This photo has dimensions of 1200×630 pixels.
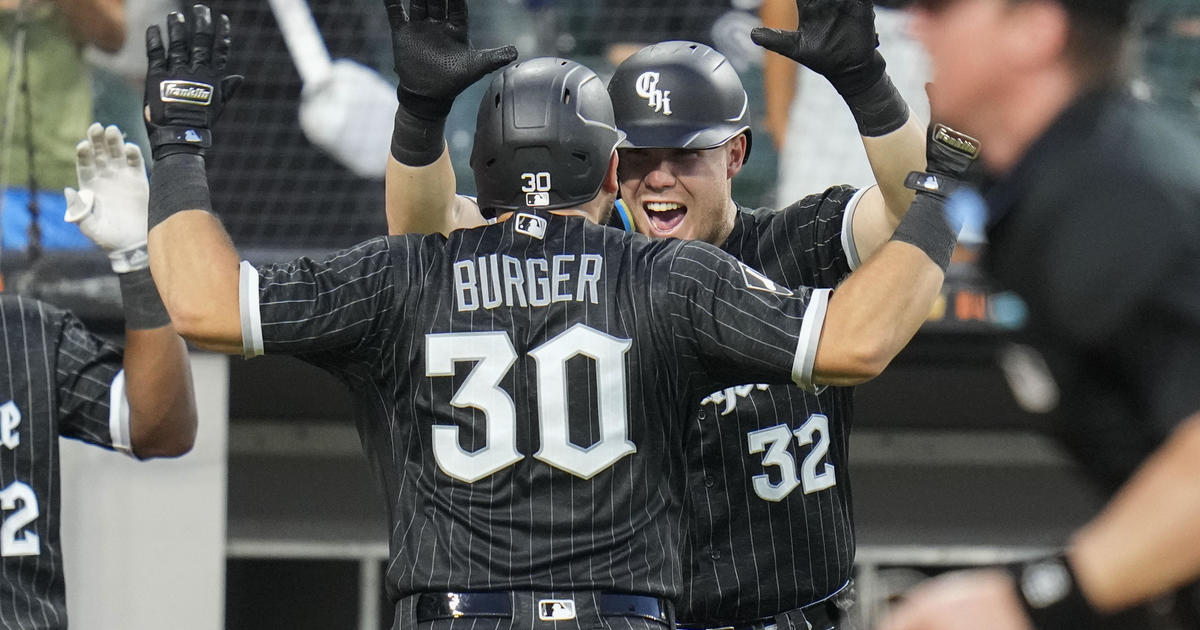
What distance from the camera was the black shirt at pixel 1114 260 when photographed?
1448 mm

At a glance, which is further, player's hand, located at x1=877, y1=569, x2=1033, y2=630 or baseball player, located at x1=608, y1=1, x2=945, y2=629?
Answer: baseball player, located at x1=608, y1=1, x2=945, y2=629

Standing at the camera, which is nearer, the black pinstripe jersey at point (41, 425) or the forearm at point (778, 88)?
the black pinstripe jersey at point (41, 425)

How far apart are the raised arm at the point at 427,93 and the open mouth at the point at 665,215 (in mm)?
490

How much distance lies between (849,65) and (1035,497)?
149 inches

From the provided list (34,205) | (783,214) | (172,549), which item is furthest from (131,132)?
(783,214)

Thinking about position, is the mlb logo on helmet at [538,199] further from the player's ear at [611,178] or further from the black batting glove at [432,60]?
the black batting glove at [432,60]

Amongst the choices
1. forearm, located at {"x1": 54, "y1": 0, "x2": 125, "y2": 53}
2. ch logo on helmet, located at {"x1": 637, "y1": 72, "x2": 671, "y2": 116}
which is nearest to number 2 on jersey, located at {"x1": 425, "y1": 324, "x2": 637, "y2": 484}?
ch logo on helmet, located at {"x1": 637, "y1": 72, "x2": 671, "y2": 116}

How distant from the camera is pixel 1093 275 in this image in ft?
4.86

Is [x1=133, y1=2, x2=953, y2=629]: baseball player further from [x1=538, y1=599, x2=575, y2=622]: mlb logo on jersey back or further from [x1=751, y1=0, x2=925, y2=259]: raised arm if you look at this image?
[x1=751, y1=0, x2=925, y2=259]: raised arm

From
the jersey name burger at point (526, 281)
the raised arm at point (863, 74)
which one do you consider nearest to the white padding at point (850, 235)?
the raised arm at point (863, 74)

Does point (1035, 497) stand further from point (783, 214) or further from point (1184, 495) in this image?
point (1184, 495)

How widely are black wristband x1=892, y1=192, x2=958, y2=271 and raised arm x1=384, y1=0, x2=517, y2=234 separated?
0.81m

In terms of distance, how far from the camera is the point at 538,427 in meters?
2.63

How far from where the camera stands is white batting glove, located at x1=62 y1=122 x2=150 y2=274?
11.4 feet
